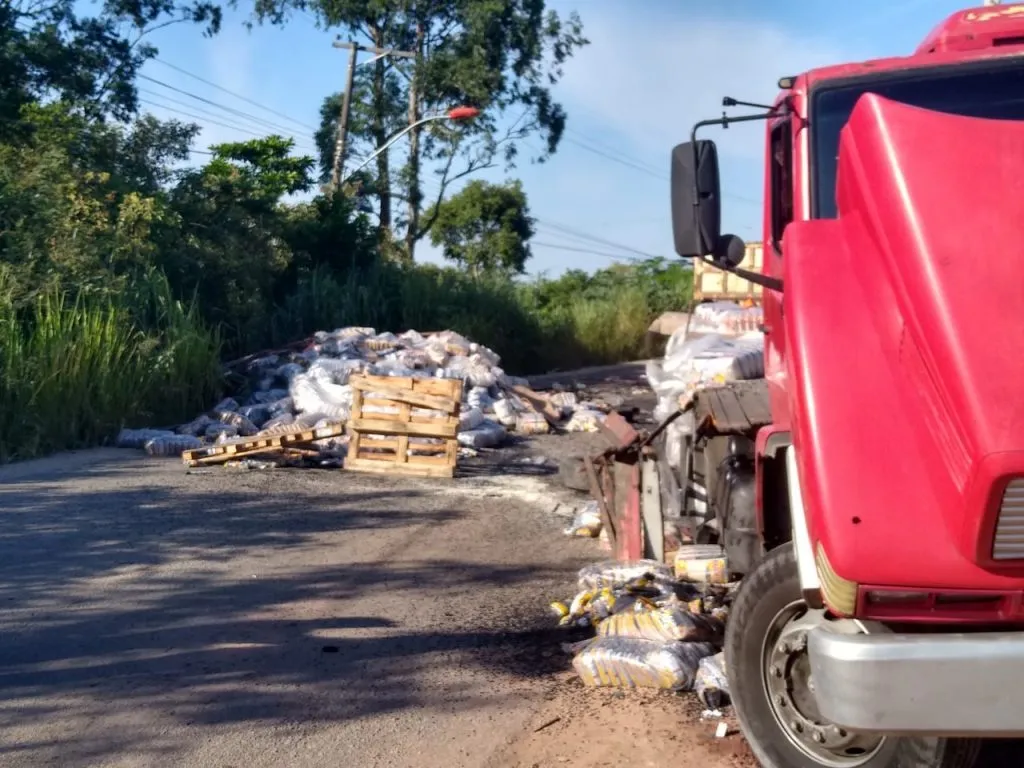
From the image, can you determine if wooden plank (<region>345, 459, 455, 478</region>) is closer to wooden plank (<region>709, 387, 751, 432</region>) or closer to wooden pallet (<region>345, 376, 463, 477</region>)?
wooden pallet (<region>345, 376, 463, 477</region>)

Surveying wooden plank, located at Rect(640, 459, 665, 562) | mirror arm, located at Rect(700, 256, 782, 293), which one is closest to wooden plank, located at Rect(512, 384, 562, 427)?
wooden plank, located at Rect(640, 459, 665, 562)

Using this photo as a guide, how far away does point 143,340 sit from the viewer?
49.1ft

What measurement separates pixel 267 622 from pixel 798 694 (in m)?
3.46

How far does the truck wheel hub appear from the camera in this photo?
402cm

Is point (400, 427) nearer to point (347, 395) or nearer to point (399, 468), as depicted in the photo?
point (399, 468)

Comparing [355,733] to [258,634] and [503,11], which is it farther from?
[503,11]

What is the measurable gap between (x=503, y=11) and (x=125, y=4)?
44.8 ft

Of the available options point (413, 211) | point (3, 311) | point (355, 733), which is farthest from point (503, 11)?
point (355, 733)

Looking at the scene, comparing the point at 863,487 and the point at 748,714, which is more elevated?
the point at 863,487

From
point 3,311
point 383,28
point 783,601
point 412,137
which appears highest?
point 383,28

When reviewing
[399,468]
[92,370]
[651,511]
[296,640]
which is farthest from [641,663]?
[92,370]

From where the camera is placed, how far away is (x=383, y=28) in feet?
122

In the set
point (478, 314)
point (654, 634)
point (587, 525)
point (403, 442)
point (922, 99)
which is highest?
point (478, 314)

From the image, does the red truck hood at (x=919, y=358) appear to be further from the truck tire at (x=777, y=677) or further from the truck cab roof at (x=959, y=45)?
the truck cab roof at (x=959, y=45)
